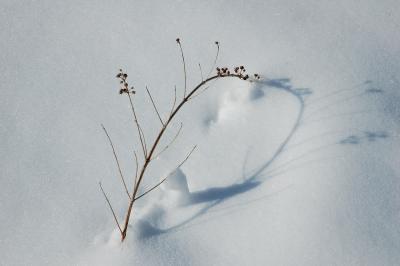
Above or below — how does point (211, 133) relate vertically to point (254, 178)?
above

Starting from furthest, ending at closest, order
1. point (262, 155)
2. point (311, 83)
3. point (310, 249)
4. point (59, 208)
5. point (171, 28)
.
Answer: point (171, 28) < point (311, 83) < point (262, 155) < point (59, 208) < point (310, 249)

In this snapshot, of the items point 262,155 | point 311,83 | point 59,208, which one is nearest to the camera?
point 59,208

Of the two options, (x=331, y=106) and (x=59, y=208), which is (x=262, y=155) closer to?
(x=331, y=106)

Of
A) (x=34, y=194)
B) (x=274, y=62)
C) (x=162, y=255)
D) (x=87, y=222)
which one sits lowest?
(x=162, y=255)

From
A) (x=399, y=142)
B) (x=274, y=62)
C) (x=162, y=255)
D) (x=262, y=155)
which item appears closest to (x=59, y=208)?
(x=162, y=255)

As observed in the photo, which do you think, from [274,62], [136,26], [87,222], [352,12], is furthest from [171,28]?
[87,222]

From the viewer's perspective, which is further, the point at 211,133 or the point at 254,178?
the point at 211,133

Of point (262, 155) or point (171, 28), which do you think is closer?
point (262, 155)

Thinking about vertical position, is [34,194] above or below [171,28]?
below
